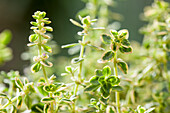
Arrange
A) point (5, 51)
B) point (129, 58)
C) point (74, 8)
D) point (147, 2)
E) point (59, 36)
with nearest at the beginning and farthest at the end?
point (5, 51)
point (129, 58)
point (147, 2)
point (59, 36)
point (74, 8)

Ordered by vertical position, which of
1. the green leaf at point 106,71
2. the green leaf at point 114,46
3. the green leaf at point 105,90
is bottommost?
the green leaf at point 105,90

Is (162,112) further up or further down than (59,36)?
further down

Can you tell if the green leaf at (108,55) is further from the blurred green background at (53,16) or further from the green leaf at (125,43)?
the blurred green background at (53,16)

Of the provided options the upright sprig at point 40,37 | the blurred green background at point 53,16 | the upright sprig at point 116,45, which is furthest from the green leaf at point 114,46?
the blurred green background at point 53,16

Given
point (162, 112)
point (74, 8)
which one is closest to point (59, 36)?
point (74, 8)

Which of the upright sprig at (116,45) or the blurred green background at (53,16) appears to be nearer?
the upright sprig at (116,45)

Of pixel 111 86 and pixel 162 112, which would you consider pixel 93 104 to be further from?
pixel 162 112

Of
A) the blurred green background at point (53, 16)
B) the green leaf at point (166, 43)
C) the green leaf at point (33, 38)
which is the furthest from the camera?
the blurred green background at point (53, 16)

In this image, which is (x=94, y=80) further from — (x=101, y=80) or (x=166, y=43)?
(x=166, y=43)

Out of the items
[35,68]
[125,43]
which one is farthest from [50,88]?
[125,43]

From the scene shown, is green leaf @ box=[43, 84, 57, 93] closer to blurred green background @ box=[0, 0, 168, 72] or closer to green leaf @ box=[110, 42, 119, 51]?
green leaf @ box=[110, 42, 119, 51]
